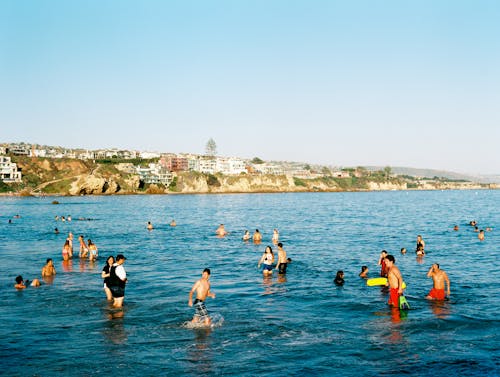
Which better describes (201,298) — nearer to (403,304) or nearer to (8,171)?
(403,304)

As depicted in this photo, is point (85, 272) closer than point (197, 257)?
Yes

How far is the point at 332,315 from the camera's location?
18359 mm

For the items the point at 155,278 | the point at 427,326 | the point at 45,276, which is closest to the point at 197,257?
the point at 155,278

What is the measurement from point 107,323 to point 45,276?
10.4m

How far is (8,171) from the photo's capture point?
174m

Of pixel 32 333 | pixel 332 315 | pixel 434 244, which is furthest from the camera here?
pixel 434 244

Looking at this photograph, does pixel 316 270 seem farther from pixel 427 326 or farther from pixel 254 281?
pixel 427 326

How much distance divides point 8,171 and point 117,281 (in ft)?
577

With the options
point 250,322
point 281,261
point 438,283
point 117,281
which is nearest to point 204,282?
point 250,322

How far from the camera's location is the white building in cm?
17338

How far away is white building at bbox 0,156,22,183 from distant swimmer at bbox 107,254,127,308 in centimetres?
17227

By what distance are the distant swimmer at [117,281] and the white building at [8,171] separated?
172268 millimetres

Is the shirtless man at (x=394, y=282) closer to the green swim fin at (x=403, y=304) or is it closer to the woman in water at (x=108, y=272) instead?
the green swim fin at (x=403, y=304)

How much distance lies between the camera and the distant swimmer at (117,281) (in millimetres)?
17922
